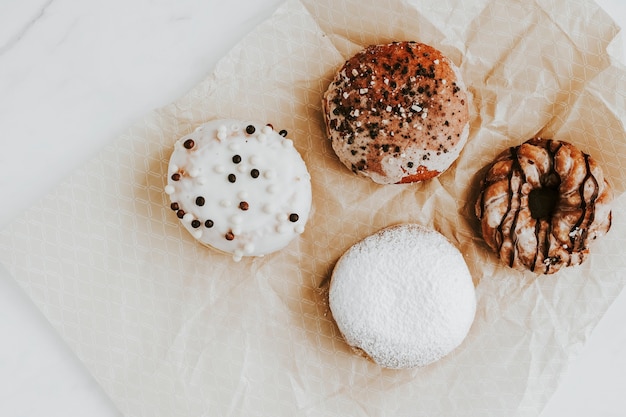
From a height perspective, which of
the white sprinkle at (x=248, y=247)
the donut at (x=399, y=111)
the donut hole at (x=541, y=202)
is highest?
the donut at (x=399, y=111)

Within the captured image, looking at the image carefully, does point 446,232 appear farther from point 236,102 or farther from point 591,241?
point 236,102

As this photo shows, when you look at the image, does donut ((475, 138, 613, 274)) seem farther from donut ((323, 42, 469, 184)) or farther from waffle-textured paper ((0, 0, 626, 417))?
donut ((323, 42, 469, 184))

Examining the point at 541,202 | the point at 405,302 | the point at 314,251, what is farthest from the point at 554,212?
the point at 314,251

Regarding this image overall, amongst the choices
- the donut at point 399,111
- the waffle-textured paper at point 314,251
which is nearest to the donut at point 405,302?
the waffle-textured paper at point 314,251

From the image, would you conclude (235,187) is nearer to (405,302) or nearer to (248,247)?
(248,247)

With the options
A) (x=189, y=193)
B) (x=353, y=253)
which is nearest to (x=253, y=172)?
(x=189, y=193)

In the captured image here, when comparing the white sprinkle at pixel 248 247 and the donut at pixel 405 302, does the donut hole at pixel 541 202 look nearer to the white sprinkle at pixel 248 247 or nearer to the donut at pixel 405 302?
the donut at pixel 405 302
